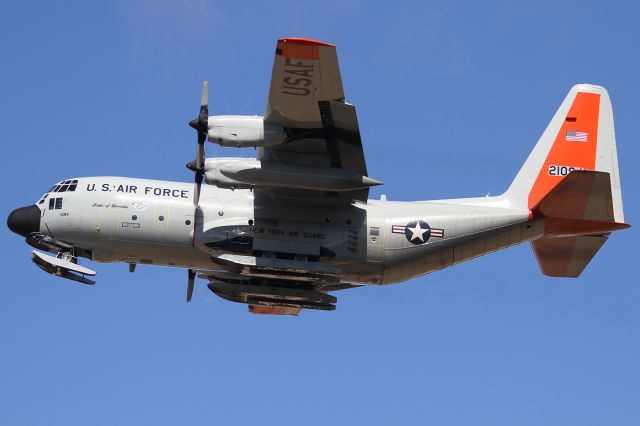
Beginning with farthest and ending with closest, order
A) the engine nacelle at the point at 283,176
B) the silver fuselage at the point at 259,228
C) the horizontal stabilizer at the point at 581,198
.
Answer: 1. the silver fuselage at the point at 259,228
2. the horizontal stabilizer at the point at 581,198
3. the engine nacelle at the point at 283,176

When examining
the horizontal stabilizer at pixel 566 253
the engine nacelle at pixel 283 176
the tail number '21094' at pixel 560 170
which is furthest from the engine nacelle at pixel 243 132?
the horizontal stabilizer at pixel 566 253

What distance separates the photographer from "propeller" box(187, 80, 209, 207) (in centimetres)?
2375

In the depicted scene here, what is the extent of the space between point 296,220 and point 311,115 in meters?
2.91

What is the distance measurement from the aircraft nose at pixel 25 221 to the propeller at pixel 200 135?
3.72 metres

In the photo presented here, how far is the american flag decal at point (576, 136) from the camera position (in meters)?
26.6

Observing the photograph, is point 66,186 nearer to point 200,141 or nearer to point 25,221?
point 25,221

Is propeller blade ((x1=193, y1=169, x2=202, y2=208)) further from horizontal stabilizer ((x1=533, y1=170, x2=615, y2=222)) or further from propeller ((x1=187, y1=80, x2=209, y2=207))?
horizontal stabilizer ((x1=533, y1=170, x2=615, y2=222))

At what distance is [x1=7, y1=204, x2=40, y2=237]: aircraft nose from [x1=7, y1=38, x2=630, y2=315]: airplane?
0.03 meters

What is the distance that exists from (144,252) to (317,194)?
4.05m

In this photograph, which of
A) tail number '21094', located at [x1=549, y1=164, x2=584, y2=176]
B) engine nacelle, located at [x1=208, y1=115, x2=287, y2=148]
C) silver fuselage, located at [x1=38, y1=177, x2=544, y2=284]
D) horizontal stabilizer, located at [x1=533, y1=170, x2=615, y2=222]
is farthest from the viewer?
tail number '21094', located at [x1=549, y1=164, x2=584, y2=176]

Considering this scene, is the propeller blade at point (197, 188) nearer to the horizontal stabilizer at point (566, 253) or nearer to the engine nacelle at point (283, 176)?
the engine nacelle at point (283, 176)

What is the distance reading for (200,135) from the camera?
79.3 ft

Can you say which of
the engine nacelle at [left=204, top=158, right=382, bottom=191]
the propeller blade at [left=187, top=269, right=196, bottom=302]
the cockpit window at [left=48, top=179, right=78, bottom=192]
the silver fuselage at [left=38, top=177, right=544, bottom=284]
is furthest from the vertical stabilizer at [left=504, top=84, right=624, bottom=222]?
the cockpit window at [left=48, top=179, right=78, bottom=192]

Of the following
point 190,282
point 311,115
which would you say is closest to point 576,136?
point 311,115
